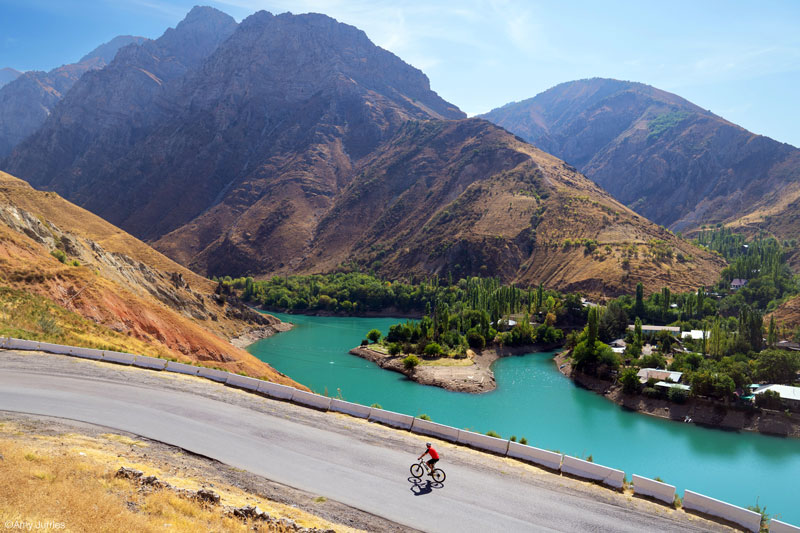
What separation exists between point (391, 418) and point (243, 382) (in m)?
8.68

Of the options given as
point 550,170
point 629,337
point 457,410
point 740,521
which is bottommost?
point 457,410

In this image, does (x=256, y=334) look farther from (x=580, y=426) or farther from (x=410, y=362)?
(x=580, y=426)

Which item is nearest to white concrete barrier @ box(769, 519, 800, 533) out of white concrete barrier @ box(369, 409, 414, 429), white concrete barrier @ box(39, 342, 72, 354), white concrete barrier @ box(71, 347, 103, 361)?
white concrete barrier @ box(369, 409, 414, 429)

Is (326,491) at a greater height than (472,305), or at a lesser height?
lesser

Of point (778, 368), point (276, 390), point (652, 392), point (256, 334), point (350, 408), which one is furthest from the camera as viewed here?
point (256, 334)

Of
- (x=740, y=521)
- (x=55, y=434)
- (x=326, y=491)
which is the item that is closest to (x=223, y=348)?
(x=55, y=434)

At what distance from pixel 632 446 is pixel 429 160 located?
160m

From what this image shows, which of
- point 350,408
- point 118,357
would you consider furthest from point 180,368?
point 350,408

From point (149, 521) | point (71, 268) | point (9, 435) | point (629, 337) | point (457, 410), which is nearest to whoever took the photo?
point (149, 521)

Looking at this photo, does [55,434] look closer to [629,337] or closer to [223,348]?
[223,348]

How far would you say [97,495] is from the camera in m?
12.2

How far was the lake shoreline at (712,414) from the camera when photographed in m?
47.4

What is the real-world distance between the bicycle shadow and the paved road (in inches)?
2.7

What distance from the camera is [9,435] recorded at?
55.3 ft
